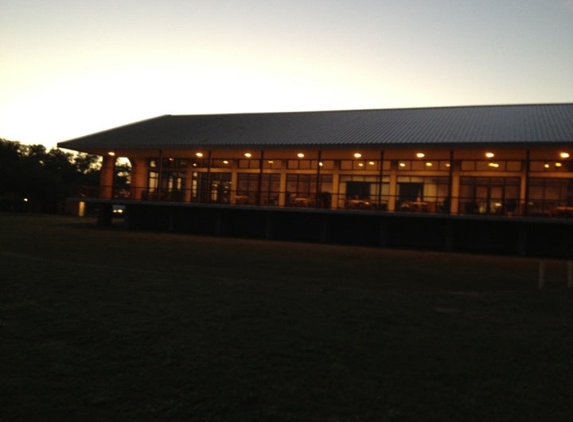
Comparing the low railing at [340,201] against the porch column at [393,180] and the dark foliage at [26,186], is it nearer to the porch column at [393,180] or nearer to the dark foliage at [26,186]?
the porch column at [393,180]

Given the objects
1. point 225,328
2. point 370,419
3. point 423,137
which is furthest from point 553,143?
point 370,419

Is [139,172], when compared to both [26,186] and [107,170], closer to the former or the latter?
[107,170]

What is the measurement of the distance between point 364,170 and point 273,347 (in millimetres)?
26469

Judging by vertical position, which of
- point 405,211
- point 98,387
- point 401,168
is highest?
point 401,168

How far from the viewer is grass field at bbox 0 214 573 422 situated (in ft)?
21.5

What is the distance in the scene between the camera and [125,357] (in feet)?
26.0

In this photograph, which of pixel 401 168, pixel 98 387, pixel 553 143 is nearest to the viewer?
pixel 98 387

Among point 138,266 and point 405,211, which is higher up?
point 405,211

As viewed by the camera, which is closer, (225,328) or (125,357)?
(125,357)

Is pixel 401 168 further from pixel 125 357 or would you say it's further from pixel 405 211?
pixel 125 357

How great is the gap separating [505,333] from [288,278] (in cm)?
621

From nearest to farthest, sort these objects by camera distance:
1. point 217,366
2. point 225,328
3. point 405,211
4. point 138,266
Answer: point 217,366 → point 225,328 → point 138,266 → point 405,211

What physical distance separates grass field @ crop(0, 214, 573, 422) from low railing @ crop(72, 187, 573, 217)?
13683mm

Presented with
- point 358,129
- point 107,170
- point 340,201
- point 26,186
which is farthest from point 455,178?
point 26,186
